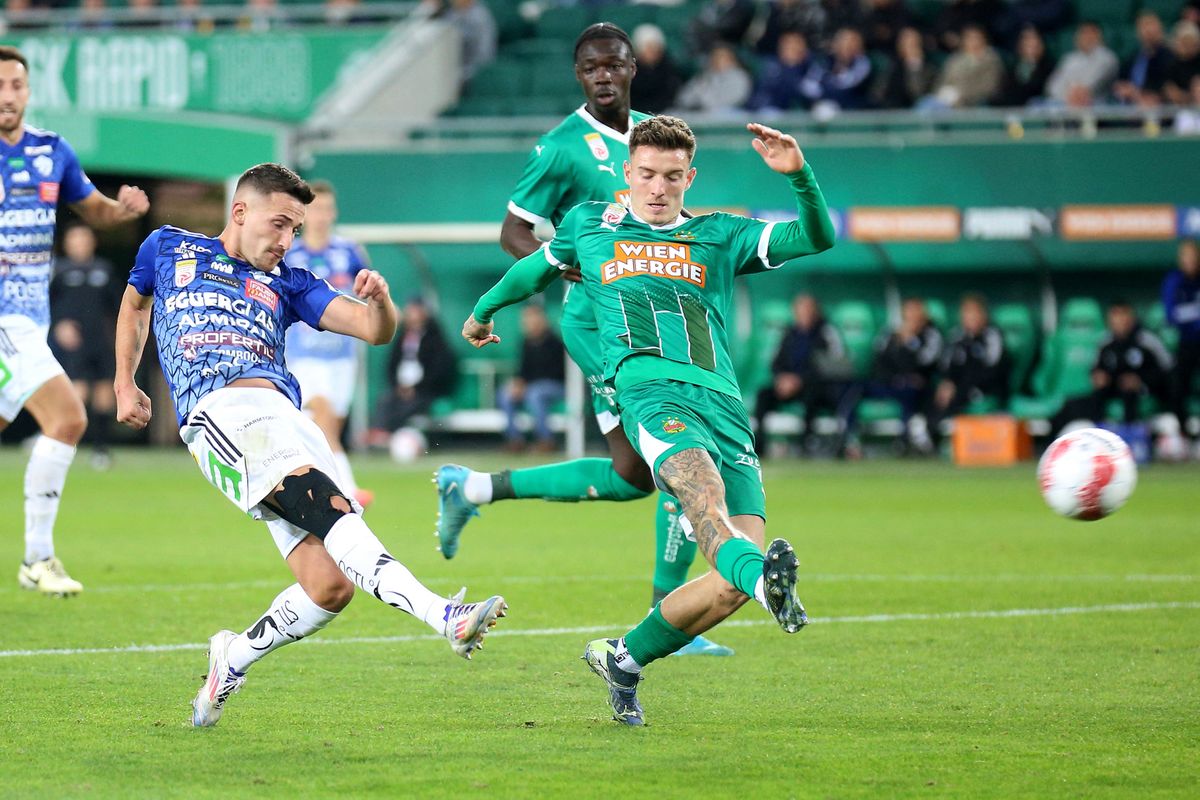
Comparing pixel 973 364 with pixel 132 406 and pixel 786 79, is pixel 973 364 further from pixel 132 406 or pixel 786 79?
pixel 132 406

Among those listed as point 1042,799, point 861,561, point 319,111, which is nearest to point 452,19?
point 319,111

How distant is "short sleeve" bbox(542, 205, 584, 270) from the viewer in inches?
251

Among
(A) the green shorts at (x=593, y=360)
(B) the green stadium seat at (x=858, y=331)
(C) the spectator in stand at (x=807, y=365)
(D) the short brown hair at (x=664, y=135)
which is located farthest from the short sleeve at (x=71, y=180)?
(B) the green stadium seat at (x=858, y=331)

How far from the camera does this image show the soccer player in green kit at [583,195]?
768cm

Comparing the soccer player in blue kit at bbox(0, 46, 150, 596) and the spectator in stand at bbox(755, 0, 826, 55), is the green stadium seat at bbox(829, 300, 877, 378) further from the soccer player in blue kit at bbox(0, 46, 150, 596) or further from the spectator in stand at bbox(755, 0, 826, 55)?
the soccer player in blue kit at bbox(0, 46, 150, 596)

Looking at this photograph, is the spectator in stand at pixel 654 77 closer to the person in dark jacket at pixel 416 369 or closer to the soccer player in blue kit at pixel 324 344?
the person in dark jacket at pixel 416 369

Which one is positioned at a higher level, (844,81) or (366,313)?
(844,81)

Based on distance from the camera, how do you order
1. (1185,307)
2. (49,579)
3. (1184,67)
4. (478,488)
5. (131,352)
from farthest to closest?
(1184,67) < (1185,307) < (49,579) < (478,488) < (131,352)

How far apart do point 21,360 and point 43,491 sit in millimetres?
661

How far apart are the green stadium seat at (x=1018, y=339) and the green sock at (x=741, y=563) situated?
15620 mm

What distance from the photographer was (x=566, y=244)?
6398mm

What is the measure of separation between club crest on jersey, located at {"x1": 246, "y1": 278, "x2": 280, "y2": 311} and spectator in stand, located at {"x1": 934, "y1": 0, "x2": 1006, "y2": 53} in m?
16.4

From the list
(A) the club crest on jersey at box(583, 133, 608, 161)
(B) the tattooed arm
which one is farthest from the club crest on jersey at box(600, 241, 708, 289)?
(A) the club crest on jersey at box(583, 133, 608, 161)

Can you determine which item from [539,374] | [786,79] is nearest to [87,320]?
[539,374]
